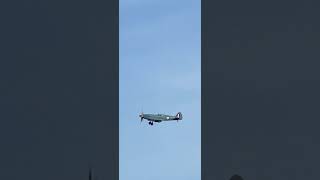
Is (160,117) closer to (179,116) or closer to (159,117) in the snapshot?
(159,117)

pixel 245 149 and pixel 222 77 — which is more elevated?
pixel 222 77

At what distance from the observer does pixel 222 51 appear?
52.2m

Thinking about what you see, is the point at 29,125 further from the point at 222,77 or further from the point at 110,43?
the point at 222,77

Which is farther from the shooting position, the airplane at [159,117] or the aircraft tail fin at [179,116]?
the aircraft tail fin at [179,116]

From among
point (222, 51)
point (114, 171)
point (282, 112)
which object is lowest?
point (114, 171)

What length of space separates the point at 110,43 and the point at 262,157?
13.2 m

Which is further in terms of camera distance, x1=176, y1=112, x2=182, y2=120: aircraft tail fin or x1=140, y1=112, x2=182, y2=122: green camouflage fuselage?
x1=176, y1=112, x2=182, y2=120: aircraft tail fin

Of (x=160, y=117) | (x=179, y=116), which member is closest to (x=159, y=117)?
(x=160, y=117)

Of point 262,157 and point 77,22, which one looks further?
point 77,22

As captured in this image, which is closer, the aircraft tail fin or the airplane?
the airplane

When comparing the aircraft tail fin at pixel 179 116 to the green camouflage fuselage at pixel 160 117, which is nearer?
the green camouflage fuselage at pixel 160 117

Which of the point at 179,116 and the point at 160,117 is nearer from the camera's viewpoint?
the point at 160,117

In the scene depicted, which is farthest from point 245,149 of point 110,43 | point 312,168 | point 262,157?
point 110,43

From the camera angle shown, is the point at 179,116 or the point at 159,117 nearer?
the point at 159,117
